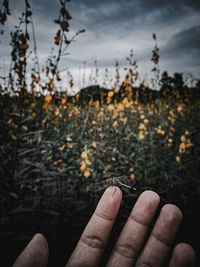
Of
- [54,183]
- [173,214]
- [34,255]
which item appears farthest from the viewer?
[54,183]

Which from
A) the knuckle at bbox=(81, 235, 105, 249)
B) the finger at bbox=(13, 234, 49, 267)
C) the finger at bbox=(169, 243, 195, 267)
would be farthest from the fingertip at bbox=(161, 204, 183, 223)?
the finger at bbox=(13, 234, 49, 267)

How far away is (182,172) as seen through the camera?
2.29 metres

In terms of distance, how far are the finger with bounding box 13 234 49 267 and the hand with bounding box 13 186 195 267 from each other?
0.02m

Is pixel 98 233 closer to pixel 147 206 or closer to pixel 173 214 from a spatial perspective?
pixel 147 206

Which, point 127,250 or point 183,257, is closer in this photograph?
point 183,257

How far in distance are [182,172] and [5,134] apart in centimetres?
243

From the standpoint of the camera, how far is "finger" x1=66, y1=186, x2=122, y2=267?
0.95m

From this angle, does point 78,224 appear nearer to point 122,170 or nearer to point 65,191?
point 65,191

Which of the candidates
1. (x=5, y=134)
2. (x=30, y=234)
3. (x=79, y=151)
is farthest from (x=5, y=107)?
(x=30, y=234)

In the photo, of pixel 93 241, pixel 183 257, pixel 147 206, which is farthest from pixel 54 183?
pixel 183 257

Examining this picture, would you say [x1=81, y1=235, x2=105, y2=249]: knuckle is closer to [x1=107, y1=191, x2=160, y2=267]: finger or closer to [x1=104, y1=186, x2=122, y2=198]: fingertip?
[x1=107, y1=191, x2=160, y2=267]: finger

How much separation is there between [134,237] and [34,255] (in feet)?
2.02

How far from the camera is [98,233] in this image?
1000mm

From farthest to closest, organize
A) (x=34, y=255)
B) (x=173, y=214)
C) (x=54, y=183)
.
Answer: (x=54, y=183), (x=173, y=214), (x=34, y=255)
